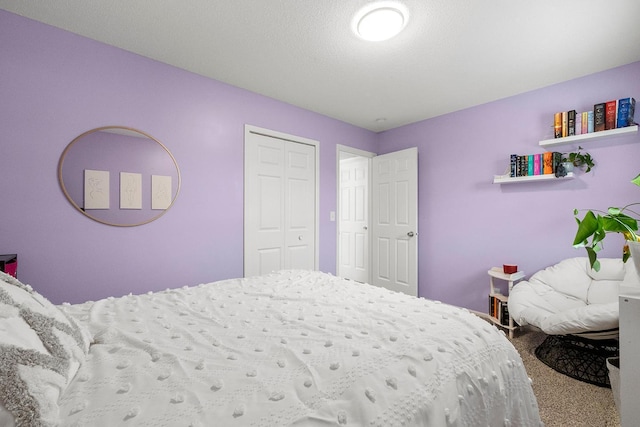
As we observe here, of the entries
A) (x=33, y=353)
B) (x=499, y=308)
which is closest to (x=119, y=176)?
(x=33, y=353)

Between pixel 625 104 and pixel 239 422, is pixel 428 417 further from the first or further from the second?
pixel 625 104

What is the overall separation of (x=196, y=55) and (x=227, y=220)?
150cm

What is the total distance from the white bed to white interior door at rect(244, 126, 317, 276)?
1709 mm

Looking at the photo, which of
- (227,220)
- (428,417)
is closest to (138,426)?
(428,417)

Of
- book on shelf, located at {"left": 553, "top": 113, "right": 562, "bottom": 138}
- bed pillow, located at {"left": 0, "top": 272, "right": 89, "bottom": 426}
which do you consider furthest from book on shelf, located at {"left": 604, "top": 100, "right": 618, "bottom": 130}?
bed pillow, located at {"left": 0, "top": 272, "right": 89, "bottom": 426}

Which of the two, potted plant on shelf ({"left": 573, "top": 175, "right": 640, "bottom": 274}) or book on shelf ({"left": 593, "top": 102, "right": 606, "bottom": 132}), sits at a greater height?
book on shelf ({"left": 593, "top": 102, "right": 606, "bottom": 132})

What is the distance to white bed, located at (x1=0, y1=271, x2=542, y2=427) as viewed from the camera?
677mm

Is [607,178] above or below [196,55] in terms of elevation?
below

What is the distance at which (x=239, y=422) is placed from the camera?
66 centimetres

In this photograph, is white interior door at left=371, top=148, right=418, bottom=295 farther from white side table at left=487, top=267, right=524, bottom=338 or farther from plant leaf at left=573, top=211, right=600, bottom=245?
plant leaf at left=573, top=211, right=600, bottom=245

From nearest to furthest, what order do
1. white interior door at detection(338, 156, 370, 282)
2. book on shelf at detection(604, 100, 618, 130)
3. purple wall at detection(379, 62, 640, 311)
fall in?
book on shelf at detection(604, 100, 618, 130) < purple wall at detection(379, 62, 640, 311) < white interior door at detection(338, 156, 370, 282)

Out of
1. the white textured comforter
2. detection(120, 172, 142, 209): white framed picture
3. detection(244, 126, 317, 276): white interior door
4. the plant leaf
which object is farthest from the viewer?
detection(244, 126, 317, 276): white interior door

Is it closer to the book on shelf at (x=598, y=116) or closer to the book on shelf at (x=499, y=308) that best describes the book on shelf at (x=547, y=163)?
the book on shelf at (x=598, y=116)

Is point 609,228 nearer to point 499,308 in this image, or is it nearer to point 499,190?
point 499,308
